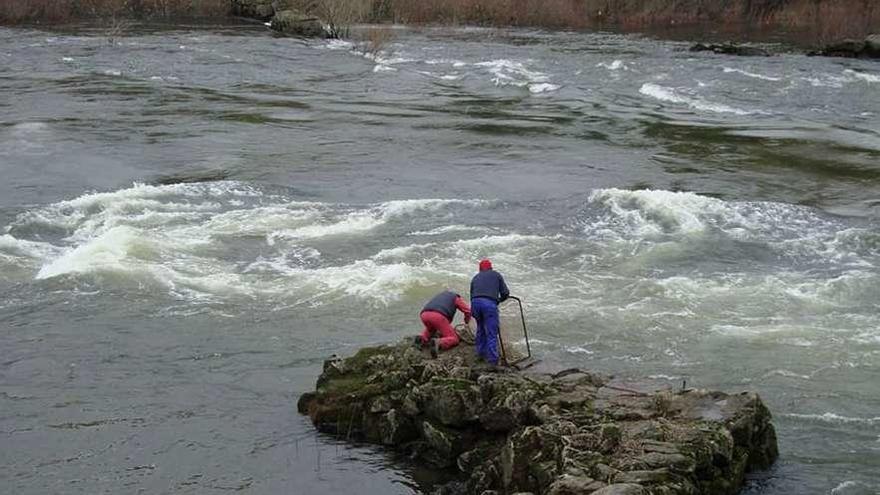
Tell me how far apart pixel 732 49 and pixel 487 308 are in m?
36.1

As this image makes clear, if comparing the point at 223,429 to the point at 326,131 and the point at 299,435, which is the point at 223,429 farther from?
the point at 326,131

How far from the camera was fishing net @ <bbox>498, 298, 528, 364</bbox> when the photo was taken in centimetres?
1430

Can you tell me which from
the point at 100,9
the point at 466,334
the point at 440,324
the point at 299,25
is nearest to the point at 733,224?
the point at 466,334

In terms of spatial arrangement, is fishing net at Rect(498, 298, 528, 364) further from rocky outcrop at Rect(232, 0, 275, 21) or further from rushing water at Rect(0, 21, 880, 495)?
rocky outcrop at Rect(232, 0, 275, 21)

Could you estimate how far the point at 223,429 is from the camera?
1405 cm

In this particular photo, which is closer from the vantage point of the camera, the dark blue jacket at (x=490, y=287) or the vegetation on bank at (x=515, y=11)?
the dark blue jacket at (x=490, y=287)

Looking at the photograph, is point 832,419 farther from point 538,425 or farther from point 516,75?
point 516,75

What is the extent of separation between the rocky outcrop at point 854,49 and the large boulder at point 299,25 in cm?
2422

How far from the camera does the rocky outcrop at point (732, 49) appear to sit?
1817 inches

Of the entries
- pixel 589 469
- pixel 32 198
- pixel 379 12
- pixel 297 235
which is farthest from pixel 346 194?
pixel 379 12

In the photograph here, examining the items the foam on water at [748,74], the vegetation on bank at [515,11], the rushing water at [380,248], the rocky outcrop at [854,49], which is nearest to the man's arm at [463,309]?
the rushing water at [380,248]

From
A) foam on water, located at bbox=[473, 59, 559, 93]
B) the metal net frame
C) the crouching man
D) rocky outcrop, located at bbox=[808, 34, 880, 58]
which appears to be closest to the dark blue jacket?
the metal net frame

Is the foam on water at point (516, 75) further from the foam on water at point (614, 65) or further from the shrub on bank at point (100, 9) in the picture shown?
the shrub on bank at point (100, 9)

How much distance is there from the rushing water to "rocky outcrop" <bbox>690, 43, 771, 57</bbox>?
5.50 meters
